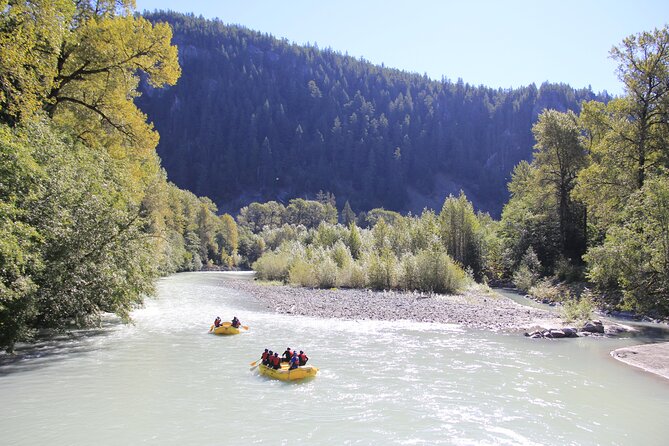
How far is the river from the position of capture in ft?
30.7

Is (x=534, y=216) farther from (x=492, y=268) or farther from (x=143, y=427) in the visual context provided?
(x=143, y=427)

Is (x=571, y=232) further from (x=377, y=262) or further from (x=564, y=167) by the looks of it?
(x=377, y=262)

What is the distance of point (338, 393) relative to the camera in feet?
38.4

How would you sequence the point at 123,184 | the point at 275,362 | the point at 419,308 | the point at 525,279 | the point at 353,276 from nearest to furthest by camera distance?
the point at 275,362, the point at 123,184, the point at 419,308, the point at 525,279, the point at 353,276

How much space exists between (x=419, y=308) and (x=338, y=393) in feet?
49.1

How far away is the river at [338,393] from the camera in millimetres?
9344

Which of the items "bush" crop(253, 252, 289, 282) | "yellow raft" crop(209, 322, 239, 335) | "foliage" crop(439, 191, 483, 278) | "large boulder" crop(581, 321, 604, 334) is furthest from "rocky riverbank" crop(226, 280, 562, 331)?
"bush" crop(253, 252, 289, 282)

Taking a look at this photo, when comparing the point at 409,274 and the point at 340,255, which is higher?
the point at 340,255

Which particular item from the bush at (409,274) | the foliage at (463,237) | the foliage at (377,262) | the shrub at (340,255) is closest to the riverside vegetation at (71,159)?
the bush at (409,274)

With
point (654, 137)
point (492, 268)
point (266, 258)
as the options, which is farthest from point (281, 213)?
point (654, 137)

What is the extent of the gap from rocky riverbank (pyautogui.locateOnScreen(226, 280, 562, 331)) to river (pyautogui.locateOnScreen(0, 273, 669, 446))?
3.69m

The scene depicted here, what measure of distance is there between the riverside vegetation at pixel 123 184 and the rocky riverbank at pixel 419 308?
3451 millimetres

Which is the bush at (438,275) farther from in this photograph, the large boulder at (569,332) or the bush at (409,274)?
the large boulder at (569,332)

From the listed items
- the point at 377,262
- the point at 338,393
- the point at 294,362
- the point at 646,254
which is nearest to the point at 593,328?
the point at 646,254
